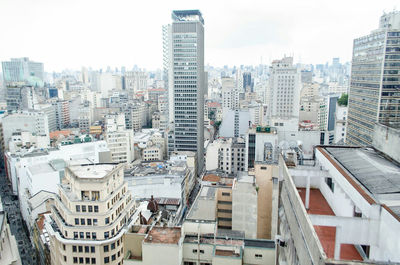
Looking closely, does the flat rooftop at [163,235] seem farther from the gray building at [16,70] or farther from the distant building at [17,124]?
the gray building at [16,70]

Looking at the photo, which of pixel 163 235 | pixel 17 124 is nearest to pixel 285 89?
pixel 17 124

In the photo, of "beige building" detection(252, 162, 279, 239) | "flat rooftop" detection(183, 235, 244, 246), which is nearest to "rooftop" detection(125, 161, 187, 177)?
"beige building" detection(252, 162, 279, 239)

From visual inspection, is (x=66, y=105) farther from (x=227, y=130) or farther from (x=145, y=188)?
(x=145, y=188)

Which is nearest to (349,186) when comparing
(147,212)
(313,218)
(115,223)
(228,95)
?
(313,218)

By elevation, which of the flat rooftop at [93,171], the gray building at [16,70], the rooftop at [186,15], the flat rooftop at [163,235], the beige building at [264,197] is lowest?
the beige building at [264,197]

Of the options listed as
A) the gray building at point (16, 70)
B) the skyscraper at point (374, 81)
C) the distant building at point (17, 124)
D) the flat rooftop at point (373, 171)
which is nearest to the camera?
the flat rooftop at point (373, 171)

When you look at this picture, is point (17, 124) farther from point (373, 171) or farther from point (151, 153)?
point (373, 171)

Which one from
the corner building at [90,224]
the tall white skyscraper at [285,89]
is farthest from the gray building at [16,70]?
the corner building at [90,224]
